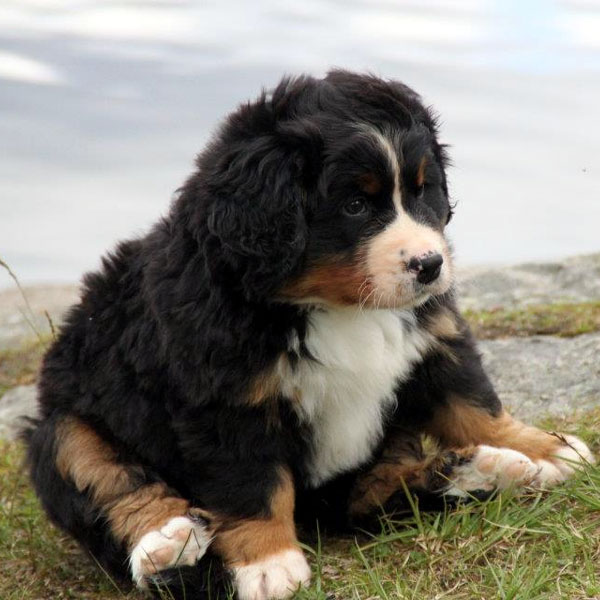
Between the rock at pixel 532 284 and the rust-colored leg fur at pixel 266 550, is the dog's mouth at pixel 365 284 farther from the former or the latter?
the rock at pixel 532 284

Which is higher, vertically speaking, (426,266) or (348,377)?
(426,266)

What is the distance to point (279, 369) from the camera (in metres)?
4.15

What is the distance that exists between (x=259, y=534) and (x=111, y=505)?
72 centimetres

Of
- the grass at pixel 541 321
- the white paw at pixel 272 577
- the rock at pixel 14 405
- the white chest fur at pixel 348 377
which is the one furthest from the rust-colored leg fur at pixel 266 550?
the rock at pixel 14 405

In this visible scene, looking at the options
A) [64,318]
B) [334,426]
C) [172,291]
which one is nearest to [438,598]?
[334,426]

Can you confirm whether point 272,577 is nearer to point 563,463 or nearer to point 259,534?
point 259,534

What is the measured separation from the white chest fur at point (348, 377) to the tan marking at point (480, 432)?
1.04ft

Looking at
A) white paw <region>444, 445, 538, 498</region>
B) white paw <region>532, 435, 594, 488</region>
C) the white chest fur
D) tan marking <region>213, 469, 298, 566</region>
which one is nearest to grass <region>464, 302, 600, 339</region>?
white paw <region>532, 435, 594, 488</region>

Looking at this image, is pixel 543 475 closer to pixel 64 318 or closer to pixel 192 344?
pixel 192 344

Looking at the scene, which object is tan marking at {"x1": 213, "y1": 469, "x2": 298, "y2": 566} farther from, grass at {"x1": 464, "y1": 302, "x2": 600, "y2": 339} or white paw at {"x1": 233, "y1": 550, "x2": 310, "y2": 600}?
grass at {"x1": 464, "y1": 302, "x2": 600, "y2": 339}

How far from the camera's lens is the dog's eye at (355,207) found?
3.99m

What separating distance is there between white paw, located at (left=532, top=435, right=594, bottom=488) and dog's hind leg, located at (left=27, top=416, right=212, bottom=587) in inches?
54.4

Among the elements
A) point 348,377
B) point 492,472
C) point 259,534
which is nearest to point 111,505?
point 259,534

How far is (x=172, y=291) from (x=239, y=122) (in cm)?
69
